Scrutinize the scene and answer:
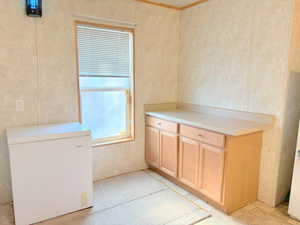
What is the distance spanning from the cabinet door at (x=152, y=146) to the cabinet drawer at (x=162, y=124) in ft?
0.25

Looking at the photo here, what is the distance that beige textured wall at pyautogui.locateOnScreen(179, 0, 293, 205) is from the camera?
2.25 meters

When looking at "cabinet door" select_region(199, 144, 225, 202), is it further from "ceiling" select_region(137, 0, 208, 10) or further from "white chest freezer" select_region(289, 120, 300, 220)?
"ceiling" select_region(137, 0, 208, 10)

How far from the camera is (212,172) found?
91.0 inches

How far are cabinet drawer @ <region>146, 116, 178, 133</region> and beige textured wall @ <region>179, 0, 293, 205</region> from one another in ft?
2.20

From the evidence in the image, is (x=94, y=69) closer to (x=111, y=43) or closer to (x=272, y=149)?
(x=111, y=43)

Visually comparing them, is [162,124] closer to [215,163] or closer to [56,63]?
[215,163]

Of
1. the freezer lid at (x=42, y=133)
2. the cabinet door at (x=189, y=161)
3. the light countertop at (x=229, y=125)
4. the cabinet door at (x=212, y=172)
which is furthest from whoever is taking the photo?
the cabinet door at (x=189, y=161)

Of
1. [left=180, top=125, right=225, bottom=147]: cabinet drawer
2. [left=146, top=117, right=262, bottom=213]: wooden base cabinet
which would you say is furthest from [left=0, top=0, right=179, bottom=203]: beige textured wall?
[left=180, top=125, right=225, bottom=147]: cabinet drawer

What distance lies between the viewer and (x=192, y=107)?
10.9ft

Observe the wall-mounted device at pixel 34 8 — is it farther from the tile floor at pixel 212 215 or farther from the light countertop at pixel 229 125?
the tile floor at pixel 212 215

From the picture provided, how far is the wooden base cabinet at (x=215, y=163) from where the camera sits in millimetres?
2186

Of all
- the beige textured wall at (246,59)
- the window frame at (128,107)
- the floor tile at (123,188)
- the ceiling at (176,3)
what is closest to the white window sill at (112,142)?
the window frame at (128,107)

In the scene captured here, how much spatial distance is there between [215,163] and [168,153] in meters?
0.79

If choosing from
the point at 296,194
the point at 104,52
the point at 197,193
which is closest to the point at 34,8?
the point at 104,52
